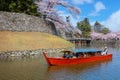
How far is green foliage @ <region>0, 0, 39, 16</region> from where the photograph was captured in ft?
182

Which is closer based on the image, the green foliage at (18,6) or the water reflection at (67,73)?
the water reflection at (67,73)

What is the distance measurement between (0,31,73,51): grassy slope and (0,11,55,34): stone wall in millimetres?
1638

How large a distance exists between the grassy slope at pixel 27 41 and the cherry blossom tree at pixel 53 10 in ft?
36.3

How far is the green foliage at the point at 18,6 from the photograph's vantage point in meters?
55.5

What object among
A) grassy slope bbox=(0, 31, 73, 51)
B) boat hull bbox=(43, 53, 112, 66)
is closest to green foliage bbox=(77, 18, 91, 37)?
grassy slope bbox=(0, 31, 73, 51)

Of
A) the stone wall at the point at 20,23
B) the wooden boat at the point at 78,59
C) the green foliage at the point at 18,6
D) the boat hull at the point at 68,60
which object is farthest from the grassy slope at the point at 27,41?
the boat hull at the point at 68,60

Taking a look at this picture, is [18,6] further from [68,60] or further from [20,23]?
→ [68,60]

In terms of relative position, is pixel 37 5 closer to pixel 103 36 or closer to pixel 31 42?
pixel 31 42

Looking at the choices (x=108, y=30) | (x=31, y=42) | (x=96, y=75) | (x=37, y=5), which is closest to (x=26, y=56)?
(x=31, y=42)

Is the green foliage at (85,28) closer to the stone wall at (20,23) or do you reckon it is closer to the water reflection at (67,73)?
the stone wall at (20,23)

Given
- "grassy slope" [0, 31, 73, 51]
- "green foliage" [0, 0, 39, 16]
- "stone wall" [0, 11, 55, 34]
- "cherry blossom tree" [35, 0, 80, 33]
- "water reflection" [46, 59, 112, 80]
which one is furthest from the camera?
"cherry blossom tree" [35, 0, 80, 33]

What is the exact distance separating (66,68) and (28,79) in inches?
299

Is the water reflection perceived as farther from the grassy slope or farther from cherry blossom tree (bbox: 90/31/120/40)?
cherry blossom tree (bbox: 90/31/120/40)

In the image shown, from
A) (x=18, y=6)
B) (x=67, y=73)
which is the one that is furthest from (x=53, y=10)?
(x=67, y=73)
